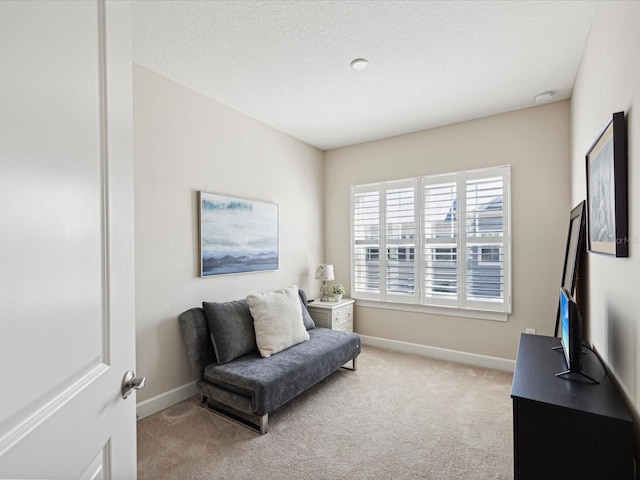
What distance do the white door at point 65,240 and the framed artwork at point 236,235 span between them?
214 cm

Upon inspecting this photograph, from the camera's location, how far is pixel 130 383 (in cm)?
93

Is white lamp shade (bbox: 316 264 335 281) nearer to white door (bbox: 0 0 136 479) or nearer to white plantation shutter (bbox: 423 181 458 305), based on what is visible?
white plantation shutter (bbox: 423 181 458 305)

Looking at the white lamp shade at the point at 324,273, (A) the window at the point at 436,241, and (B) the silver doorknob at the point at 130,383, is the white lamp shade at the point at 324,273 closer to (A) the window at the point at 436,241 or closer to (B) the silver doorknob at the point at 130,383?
(A) the window at the point at 436,241

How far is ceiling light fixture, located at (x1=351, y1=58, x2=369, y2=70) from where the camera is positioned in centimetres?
248

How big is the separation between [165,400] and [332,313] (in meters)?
1.93

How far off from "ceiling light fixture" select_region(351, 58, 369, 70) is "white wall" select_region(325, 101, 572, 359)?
67.0 inches

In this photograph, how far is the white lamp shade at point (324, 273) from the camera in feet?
14.0

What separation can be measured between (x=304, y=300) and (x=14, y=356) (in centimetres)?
332

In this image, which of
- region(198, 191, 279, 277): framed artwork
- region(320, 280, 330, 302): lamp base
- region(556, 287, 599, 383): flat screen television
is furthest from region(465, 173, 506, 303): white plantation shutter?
region(198, 191, 279, 277): framed artwork

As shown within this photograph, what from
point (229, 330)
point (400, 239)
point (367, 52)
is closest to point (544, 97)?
point (367, 52)

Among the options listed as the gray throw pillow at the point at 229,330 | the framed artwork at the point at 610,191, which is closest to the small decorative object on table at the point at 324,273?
the gray throw pillow at the point at 229,330

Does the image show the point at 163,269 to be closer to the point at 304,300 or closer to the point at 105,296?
the point at 304,300

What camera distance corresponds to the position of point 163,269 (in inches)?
107

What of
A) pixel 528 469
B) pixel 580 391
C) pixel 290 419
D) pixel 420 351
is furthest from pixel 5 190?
pixel 420 351
